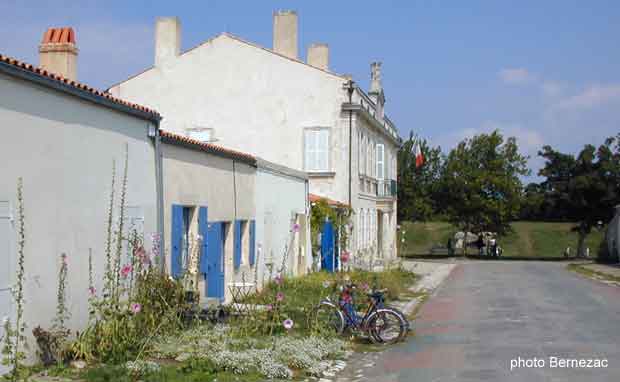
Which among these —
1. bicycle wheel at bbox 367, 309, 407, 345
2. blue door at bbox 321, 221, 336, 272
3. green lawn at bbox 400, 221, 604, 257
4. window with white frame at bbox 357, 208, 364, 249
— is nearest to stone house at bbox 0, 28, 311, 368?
bicycle wheel at bbox 367, 309, 407, 345

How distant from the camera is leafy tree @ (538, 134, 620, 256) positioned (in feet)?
189

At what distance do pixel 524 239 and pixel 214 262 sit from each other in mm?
63290

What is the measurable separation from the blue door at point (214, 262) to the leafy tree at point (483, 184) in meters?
41.6

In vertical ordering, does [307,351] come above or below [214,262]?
below

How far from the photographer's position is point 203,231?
14.9 metres

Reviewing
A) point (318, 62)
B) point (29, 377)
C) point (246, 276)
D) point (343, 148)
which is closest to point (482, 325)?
point (246, 276)

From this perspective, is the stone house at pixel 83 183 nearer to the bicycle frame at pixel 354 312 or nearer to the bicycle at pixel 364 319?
the bicycle at pixel 364 319

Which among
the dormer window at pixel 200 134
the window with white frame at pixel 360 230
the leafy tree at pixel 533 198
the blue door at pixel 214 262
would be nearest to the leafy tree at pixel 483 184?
the leafy tree at pixel 533 198

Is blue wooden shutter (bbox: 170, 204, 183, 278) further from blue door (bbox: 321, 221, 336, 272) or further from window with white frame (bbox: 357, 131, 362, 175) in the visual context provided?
window with white frame (bbox: 357, 131, 362, 175)

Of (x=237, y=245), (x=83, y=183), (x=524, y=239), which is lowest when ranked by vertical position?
(x=524, y=239)

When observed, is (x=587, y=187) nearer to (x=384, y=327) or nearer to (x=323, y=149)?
(x=323, y=149)

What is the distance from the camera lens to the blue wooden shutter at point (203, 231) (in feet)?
48.5

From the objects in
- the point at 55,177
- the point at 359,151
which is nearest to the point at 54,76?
the point at 55,177

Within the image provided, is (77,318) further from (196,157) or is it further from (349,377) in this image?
(196,157)
